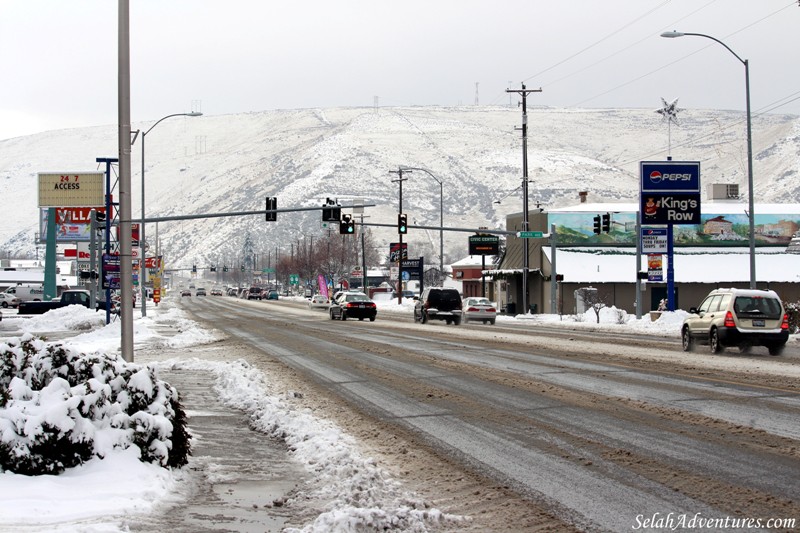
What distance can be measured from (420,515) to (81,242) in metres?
90.6

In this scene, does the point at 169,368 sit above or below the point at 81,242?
below

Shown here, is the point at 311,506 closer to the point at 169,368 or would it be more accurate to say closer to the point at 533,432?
the point at 533,432

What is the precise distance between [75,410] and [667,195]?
47.8 meters

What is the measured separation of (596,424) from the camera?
1356cm

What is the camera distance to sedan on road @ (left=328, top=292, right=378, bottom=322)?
6094cm

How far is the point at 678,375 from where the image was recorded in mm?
20891

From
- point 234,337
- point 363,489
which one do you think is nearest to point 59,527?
point 363,489

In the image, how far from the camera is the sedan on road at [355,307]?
60.9 meters

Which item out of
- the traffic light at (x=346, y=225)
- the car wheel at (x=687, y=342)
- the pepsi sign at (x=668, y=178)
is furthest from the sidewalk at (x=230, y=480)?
the traffic light at (x=346, y=225)

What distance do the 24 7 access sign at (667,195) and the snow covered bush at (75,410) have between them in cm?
4578

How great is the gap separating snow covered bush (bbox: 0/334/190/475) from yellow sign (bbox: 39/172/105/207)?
275 feet

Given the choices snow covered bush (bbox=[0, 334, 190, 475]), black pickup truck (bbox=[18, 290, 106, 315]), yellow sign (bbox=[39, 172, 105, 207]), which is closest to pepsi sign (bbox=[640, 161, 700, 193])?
black pickup truck (bbox=[18, 290, 106, 315])

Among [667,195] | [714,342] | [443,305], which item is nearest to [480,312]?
[443,305]

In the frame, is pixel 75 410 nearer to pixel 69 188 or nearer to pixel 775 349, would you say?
pixel 775 349
